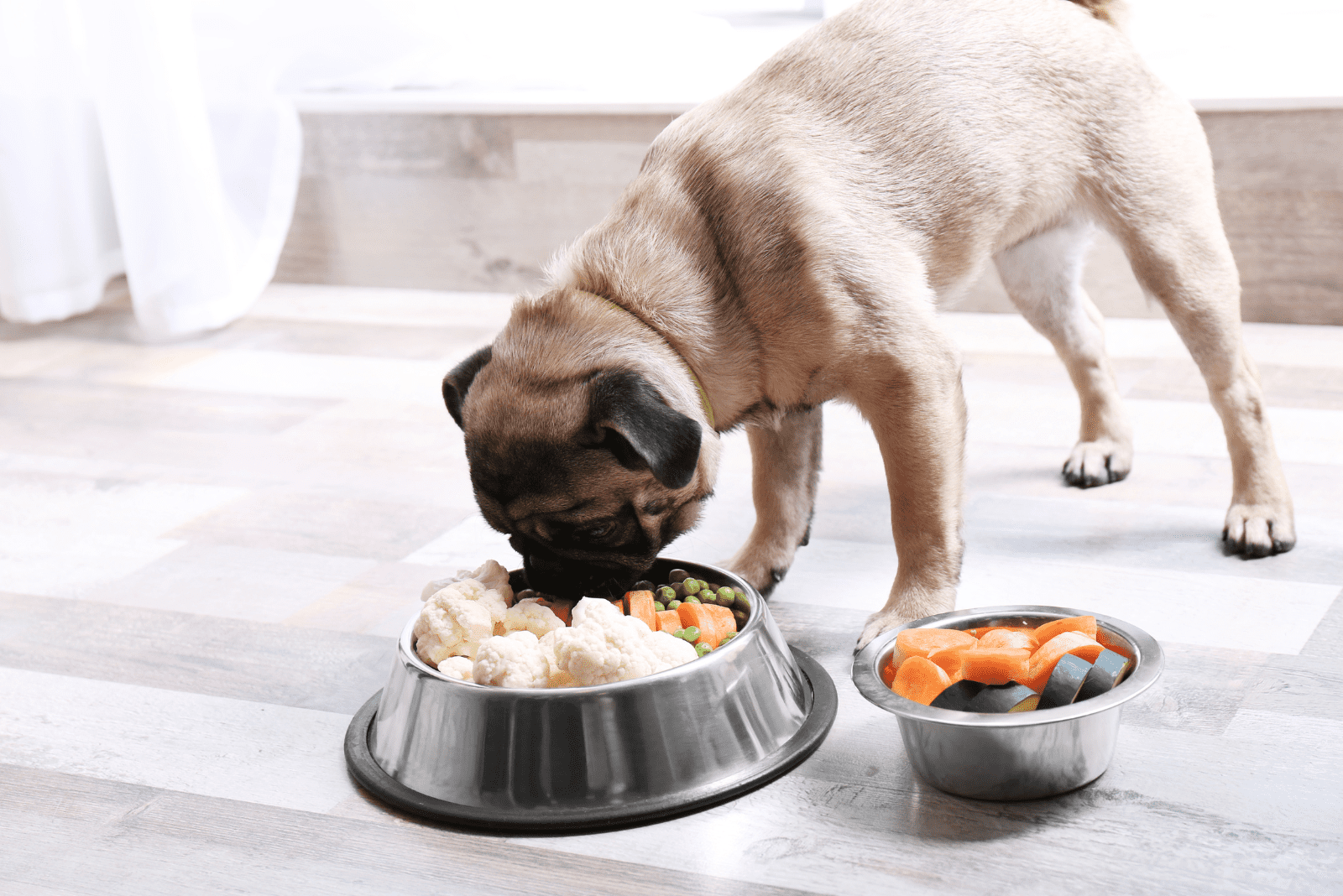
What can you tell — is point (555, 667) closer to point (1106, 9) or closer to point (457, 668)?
point (457, 668)

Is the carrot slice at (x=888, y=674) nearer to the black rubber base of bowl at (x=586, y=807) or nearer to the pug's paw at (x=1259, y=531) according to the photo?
the black rubber base of bowl at (x=586, y=807)

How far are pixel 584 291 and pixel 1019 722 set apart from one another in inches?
38.6

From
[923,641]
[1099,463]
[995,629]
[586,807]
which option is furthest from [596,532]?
[1099,463]

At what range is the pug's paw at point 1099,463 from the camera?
3.10 metres

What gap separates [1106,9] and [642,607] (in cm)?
164

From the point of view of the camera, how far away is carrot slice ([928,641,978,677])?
1.89 meters

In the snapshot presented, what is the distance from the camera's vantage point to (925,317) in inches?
89.1

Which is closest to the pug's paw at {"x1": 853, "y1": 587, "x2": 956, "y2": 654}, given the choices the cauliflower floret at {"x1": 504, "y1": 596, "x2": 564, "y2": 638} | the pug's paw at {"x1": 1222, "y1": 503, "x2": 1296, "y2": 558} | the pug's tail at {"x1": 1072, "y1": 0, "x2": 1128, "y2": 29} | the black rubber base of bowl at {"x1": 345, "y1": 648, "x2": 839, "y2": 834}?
the black rubber base of bowl at {"x1": 345, "y1": 648, "x2": 839, "y2": 834}

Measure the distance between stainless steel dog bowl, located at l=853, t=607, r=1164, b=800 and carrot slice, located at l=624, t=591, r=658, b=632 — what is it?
0.34 meters

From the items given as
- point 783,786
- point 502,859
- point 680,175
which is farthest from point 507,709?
point 680,175

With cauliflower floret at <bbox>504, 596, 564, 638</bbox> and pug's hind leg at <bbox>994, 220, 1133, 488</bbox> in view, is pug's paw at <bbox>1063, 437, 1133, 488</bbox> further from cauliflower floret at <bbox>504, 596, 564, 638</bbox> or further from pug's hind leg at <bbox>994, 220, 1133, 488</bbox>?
cauliflower floret at <bbox>504, 596, 564, 638</bbox>

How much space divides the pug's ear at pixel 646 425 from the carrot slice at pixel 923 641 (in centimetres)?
41

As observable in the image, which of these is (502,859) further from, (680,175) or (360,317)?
(360,317)

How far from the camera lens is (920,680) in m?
1.86
